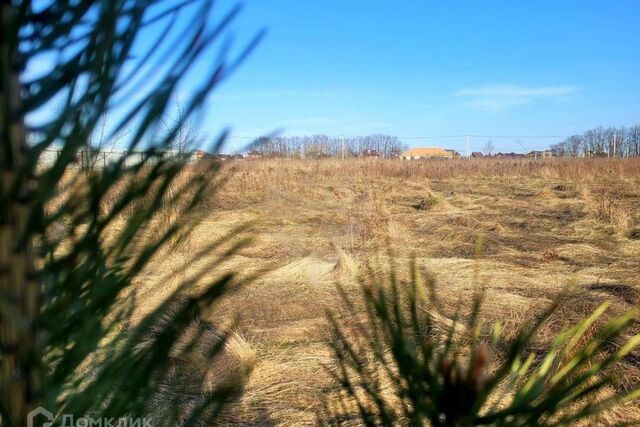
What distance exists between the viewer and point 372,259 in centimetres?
645

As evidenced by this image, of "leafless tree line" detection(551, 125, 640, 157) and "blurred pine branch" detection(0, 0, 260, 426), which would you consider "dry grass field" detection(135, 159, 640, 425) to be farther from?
"leafless tree line" detection(551, 125, 640, 157)

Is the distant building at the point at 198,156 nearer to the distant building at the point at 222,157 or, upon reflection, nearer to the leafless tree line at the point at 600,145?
the distant building at the point at 222,157

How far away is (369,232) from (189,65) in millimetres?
7570

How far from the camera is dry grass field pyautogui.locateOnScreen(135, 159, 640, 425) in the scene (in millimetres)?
2169
